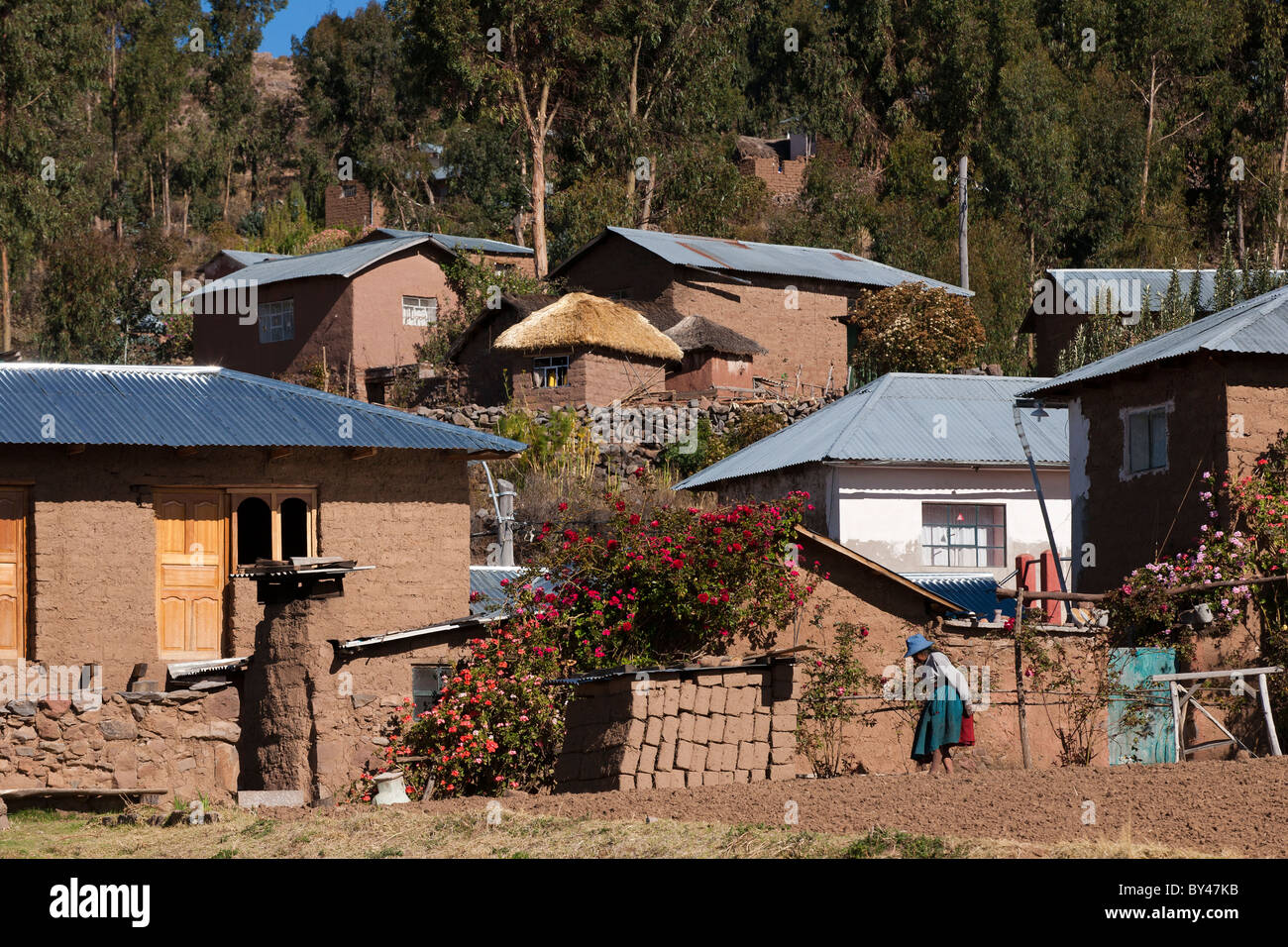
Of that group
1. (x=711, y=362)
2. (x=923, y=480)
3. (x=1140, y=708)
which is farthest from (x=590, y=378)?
(x=1140, y=708)

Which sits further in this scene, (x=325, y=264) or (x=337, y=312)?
(x=325, y=264)

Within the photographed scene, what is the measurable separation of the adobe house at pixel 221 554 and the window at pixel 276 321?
2346 cm

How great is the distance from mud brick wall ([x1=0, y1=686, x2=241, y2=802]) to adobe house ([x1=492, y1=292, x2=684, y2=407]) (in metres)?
20.9

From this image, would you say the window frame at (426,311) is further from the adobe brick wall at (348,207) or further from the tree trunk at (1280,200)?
the tree trunk at (1280,200)

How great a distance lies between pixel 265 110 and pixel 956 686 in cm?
6103

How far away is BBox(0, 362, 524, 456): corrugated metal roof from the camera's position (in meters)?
18.5

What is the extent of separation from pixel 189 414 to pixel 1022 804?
36.4 feet

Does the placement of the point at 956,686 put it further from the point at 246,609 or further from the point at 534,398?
the point at 534,398

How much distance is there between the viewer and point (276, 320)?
44500 mm

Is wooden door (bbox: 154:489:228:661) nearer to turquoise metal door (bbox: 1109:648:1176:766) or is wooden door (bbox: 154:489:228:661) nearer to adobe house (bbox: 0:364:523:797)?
adobe house (bbox: 0:364:523:797)

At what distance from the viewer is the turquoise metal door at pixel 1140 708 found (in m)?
17.6

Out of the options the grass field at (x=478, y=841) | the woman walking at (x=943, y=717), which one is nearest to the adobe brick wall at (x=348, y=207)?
the woman walking at (x=943, y=717)

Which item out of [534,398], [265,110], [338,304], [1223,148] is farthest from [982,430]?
[265,110]

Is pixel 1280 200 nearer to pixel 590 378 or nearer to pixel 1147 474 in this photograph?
pixel 590 378
